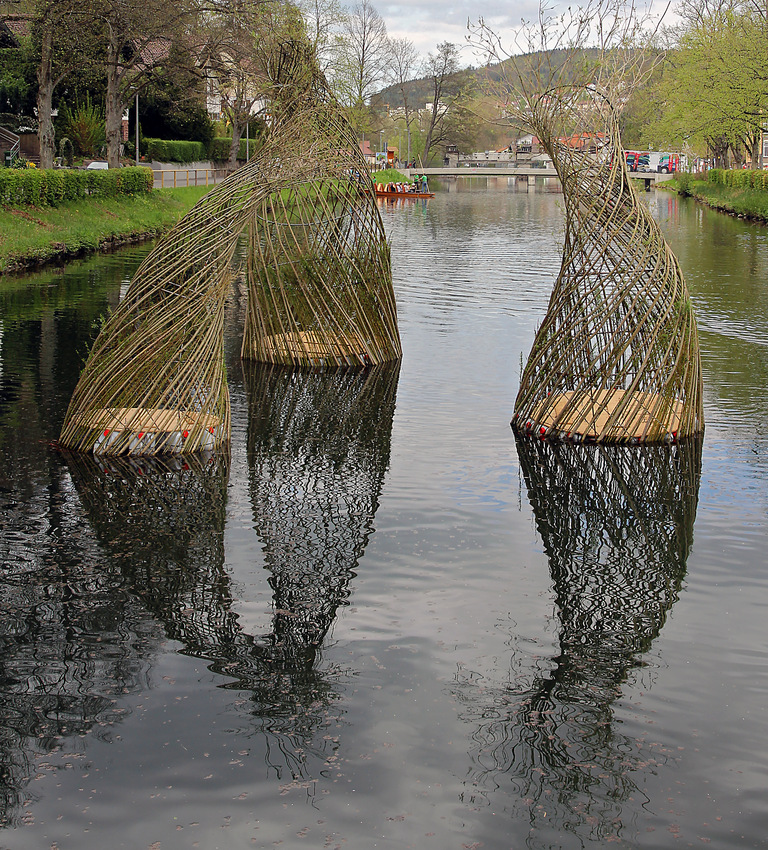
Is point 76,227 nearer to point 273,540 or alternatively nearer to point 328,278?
point 328,278

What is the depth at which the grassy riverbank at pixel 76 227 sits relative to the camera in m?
25.3

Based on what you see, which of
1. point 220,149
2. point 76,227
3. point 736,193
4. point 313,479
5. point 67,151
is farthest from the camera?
point 220,149

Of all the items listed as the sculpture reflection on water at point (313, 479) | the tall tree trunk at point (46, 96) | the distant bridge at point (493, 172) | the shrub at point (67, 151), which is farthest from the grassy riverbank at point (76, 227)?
the distant bridge at point (493, 172)

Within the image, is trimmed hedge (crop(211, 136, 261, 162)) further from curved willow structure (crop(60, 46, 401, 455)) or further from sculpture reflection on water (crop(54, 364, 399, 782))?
sculpture reflection on water (crop(54, 364, 399, 782))

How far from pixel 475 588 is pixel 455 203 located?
178ft

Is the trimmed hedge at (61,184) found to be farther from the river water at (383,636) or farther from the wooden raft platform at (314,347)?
the river water at (383,636)

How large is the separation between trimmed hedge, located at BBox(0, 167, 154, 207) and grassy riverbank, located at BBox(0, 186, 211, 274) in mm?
235

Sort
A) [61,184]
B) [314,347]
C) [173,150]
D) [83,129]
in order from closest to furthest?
[314,347]
[61,184]
[83,129]
[173,150]

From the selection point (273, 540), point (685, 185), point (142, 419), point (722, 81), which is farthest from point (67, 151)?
point (685, 185)

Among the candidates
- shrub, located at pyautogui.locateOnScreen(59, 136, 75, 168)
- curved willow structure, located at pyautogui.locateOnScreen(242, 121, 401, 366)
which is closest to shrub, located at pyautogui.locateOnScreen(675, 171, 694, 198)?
shrub, located at pyautogui.locateOnScreen(59, 136, 75, 168)

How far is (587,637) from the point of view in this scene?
6.95 m

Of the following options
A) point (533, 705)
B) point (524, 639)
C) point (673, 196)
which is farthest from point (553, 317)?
point (673, 196)

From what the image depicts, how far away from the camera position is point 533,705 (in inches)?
237

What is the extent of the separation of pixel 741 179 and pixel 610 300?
46146 millimetres
